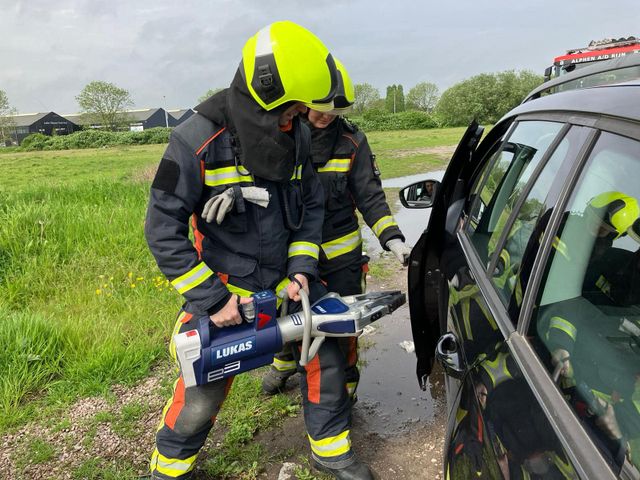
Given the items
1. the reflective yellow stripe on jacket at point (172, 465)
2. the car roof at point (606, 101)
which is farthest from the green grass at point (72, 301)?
the car roof at point (606, 101)

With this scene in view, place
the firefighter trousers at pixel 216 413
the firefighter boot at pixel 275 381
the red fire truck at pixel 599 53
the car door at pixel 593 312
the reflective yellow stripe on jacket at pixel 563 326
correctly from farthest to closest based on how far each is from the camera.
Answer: the red fire truck at pixel 599 53
the firefighter boot at pixel 275 381
the firefighter trousers at pixel 216 413
the reflective yellow stripe on jacket at pixel 563 326
the car door at pixel 593 312

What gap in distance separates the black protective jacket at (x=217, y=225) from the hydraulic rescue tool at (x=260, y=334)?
0.39ft

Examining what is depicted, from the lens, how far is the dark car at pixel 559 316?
91cm

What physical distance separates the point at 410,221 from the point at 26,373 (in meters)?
5.31

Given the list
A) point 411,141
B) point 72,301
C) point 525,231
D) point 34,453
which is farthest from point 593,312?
point 411,141

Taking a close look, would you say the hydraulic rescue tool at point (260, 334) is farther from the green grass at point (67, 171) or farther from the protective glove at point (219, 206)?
the green grass at point (67, 171)

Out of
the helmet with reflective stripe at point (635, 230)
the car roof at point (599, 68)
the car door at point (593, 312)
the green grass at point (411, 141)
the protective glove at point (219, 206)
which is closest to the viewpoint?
the car door at point (593, 312)

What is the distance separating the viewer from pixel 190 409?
2010 mm

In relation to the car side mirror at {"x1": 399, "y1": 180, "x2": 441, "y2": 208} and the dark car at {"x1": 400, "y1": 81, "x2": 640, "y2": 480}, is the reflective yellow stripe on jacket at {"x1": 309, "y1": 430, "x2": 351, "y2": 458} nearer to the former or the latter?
the dark car at {"x1": 400, "y1": 81, "x2": 640, "y2": 480}

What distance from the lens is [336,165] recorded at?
2.59 m

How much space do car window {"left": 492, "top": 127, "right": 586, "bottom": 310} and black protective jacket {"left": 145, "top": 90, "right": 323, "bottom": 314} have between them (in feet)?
3.00

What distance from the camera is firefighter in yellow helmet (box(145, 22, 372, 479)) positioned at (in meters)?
1.79


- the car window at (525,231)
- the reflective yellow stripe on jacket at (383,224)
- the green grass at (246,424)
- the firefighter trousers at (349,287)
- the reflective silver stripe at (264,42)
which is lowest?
the green grass at (246,424)

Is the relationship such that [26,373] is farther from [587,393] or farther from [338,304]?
[587,393]
